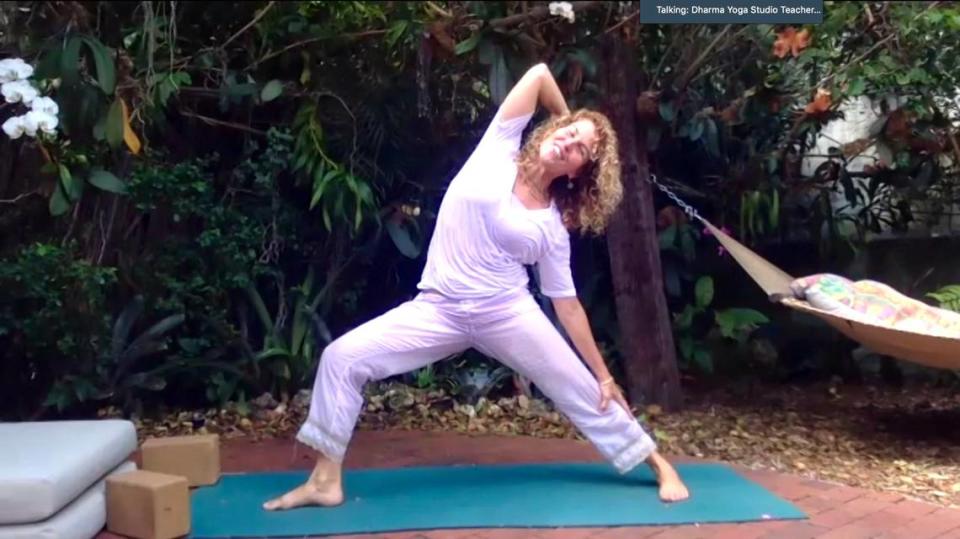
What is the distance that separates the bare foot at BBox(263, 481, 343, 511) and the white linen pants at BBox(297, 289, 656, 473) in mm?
113

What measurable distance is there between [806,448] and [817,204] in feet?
5.41

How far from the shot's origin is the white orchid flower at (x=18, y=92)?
4.59 metres

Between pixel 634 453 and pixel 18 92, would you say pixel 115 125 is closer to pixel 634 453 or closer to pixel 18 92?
pixel 18 92

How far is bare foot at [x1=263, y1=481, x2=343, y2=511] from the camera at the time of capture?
421 cm

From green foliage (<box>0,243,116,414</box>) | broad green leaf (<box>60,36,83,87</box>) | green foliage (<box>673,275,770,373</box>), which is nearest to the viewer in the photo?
broad green leaf (<box>60,36,83,87</box>)

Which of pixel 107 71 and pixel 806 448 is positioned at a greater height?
pixel 107 71

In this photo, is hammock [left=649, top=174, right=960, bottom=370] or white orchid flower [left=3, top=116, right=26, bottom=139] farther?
hammock [left=649, top=174, right=960, bottom=370]

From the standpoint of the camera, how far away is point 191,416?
5805 mm

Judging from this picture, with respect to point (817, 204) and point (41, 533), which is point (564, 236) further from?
point (817, 204)

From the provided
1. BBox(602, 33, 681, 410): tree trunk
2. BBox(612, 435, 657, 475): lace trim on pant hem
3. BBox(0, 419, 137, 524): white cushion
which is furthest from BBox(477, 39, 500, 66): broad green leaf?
BBox(0, 419, 137, 524): white cushion

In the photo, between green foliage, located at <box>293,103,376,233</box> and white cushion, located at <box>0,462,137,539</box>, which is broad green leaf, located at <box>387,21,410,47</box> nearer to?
green foliage, located at <box>293,103,376,233</box>

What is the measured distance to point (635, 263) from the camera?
18.5 feet

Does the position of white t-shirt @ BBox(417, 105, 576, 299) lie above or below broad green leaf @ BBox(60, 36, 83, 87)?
below

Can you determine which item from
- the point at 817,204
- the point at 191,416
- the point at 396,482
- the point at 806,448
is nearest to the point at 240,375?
the point at 191,416
